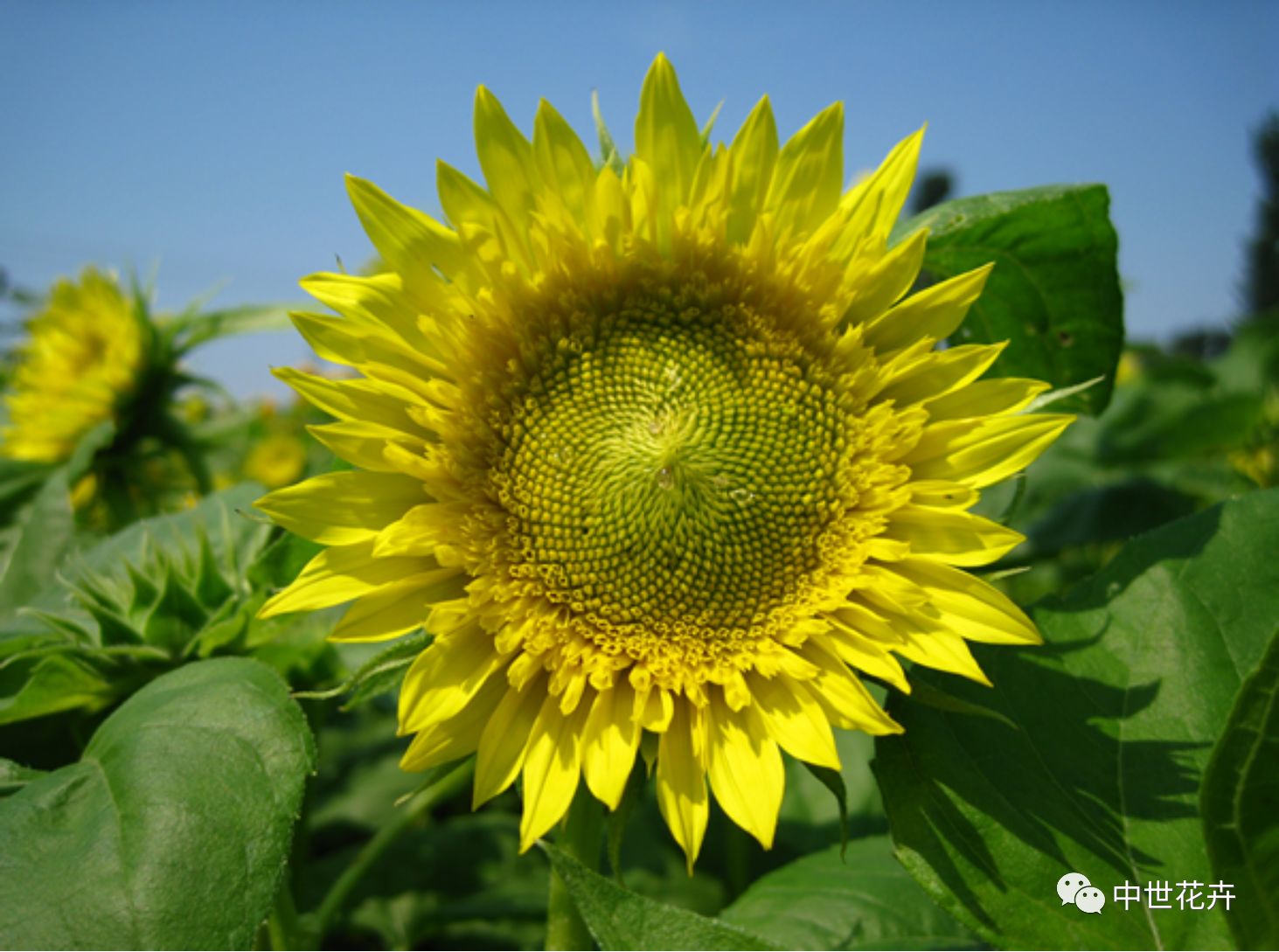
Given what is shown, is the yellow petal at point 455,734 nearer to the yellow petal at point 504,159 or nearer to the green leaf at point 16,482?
the yellow petal at point 504,159

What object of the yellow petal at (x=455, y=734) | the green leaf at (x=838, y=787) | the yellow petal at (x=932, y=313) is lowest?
the green leaf at (x=838, y=787)

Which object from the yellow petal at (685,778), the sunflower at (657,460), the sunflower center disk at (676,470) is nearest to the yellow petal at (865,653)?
the sunflower at (657,460)

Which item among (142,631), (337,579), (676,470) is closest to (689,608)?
(676,470)

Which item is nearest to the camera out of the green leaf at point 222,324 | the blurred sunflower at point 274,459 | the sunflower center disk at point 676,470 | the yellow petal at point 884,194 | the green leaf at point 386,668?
the green leaf at point 386,668

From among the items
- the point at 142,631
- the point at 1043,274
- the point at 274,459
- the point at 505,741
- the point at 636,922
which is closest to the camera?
the point at 636,922

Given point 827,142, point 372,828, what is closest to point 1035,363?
point 827,142

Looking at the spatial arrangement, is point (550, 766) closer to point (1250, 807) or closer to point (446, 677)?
point (446, 677)
